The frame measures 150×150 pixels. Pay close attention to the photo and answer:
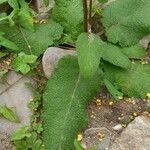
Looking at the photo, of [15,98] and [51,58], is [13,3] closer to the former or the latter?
[51,58]

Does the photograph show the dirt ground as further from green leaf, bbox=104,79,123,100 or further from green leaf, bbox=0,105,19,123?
green leaf, bbox=0,105,19,123

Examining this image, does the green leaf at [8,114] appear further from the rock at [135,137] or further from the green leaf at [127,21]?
the green leaf at [127,21]

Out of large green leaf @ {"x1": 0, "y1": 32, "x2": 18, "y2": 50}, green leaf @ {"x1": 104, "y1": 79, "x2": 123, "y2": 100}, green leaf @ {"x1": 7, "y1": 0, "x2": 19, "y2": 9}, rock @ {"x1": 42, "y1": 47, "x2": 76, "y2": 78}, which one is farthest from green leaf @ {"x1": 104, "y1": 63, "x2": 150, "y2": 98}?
green leaf @ {"x1": 7, "y1": 0, "x2": 19, "y2": 9}

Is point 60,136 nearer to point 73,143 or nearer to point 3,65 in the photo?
point 73,143

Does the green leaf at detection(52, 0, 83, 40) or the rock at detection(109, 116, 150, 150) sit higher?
the green leaf at detection(52, 0, 83, 40)

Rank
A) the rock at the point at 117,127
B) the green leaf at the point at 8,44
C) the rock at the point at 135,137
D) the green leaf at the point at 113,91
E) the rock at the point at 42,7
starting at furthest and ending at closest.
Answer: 1. the rock at the point at 42,7
2. the green leaf at the point at 8,44
3. the green leaf at the point at 113,91
4. the rock at the point at 117,127
5. the rock at the point at 135,137

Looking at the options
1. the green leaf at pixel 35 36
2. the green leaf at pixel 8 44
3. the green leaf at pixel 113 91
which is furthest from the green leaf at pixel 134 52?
the green leaf at pixel 8 44
